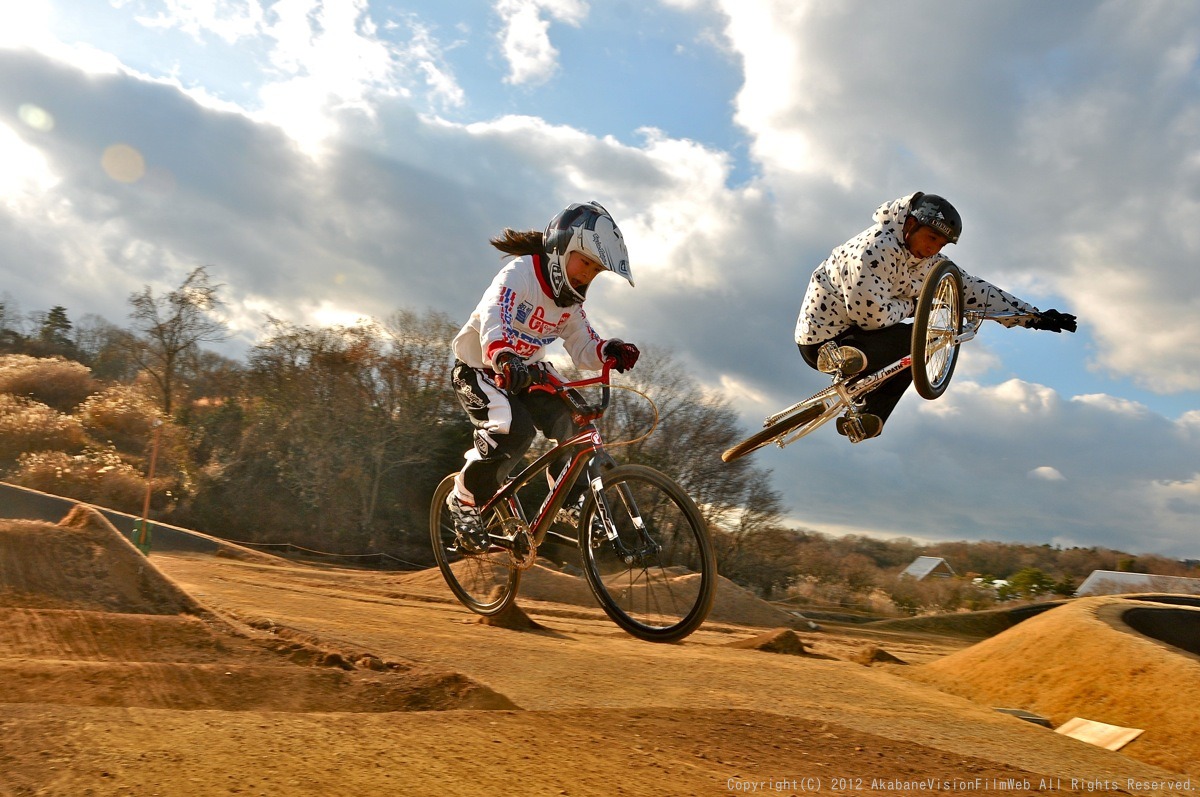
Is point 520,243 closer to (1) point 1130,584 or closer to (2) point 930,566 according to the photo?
(1) point 1130,584

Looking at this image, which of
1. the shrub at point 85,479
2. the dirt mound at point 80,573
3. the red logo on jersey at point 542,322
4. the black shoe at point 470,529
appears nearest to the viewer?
the red logo on jersey at point 542,322

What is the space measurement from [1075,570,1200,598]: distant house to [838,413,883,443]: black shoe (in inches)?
814

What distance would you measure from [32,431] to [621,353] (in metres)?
31.3

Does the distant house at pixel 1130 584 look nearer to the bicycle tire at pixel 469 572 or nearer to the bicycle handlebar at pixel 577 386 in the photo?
the bicycle tire at pixel 469 572

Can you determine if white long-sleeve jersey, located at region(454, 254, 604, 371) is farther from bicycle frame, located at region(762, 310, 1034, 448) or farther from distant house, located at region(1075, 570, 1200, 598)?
distant house, located at region(1075, 570, 1200, 598)

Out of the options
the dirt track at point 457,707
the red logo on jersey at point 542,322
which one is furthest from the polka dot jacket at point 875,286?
the dirt track at point 457,707

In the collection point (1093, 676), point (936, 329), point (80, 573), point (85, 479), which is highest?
point (936, 329)

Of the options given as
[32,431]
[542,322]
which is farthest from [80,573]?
[32,431]

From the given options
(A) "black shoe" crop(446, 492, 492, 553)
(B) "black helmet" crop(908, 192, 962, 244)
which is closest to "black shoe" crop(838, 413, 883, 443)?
(B) "black helmet" crop(908, 192, 962, 244)

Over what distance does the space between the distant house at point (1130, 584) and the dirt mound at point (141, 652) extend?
23.3 meters

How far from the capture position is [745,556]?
108ft

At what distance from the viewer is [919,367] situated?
227 inches

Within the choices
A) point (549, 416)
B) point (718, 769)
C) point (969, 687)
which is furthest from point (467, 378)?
point (969, 687)

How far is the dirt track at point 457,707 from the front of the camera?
3217 millimetres
